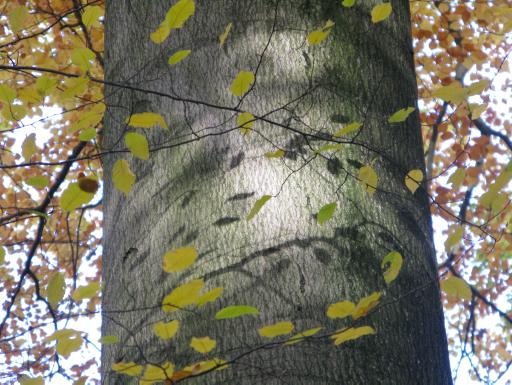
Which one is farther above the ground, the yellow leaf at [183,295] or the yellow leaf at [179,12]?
the yellow leaf at [179,12]

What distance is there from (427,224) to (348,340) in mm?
519

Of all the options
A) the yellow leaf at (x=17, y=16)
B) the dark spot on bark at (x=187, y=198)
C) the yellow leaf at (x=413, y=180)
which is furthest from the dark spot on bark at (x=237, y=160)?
the yellow leaf at (x=17, y=16)

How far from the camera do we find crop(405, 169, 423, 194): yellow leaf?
1.63 metres

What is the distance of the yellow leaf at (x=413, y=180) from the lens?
1631 mm

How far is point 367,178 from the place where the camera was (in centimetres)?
153

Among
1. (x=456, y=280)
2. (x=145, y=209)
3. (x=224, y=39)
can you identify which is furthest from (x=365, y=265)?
(x=224, y=39)

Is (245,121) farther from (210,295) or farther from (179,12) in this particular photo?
(210,295)

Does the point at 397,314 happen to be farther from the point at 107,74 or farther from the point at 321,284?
the point at 107,74

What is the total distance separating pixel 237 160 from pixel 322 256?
31 centimetres

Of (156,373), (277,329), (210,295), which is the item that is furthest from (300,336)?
(156,373)

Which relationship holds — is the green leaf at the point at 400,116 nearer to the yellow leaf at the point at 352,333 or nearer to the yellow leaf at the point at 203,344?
the yellow leaf at the point at 352,333

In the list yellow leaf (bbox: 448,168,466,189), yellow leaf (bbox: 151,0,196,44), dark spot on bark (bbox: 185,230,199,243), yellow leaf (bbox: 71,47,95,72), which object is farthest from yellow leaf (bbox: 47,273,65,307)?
yellow leaf (bbox: 448,168,466,189)

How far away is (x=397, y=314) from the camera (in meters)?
1.40

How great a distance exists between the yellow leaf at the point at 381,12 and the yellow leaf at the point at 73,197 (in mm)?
910
